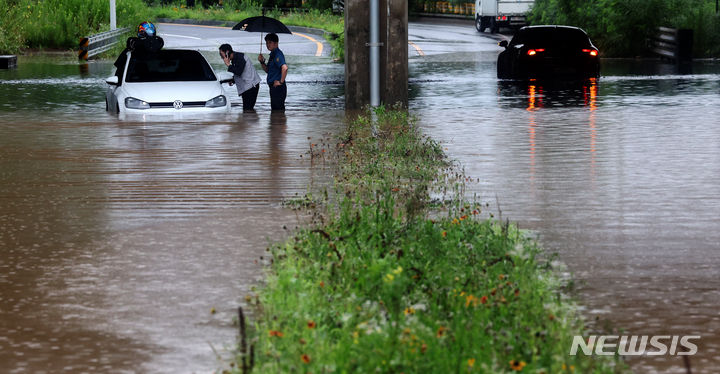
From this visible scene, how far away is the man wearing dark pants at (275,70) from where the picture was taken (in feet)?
69.8

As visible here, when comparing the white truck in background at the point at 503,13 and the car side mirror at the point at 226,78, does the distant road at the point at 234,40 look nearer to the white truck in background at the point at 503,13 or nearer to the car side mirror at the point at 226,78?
the white truck in background at the point at 503,13

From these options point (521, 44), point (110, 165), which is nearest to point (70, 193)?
point (110, 165)

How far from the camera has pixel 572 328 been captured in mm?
6785

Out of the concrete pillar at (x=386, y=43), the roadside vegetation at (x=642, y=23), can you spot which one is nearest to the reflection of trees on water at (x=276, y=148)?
the concrete pillar at (x=386, y=43)

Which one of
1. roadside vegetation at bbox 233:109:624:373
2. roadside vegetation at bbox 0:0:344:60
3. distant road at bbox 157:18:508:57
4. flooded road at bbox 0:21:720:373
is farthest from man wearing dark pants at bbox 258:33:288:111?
roadside vegetation at bbox 0:0:344:60

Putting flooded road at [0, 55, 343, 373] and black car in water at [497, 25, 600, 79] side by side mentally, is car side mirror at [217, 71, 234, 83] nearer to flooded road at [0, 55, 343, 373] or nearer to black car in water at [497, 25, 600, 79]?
flooded road at [0, 55, 343, 373]

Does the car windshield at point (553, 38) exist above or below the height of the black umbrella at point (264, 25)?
below

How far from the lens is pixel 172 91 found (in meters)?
20.1

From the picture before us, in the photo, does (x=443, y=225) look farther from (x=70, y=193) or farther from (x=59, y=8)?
(x=59, y=8)

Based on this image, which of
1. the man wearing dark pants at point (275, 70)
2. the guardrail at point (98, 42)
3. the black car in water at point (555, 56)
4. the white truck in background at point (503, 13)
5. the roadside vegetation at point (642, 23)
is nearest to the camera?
the man wearing dark pants at point (275, 70)

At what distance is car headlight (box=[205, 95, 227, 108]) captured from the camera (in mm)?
20141

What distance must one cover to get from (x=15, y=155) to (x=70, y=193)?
3680 millimetres

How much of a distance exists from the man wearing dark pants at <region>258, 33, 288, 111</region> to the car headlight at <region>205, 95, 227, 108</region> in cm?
107

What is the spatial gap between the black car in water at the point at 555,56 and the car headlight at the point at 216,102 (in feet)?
37.0
